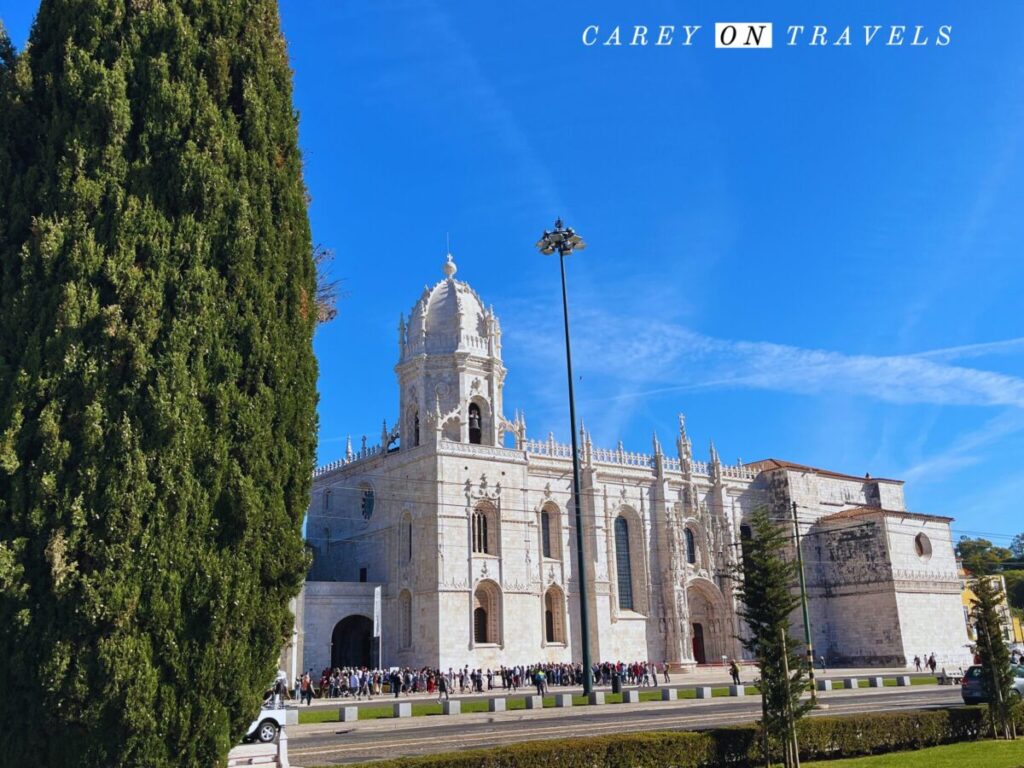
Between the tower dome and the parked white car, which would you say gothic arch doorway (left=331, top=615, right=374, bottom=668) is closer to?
the tower dome

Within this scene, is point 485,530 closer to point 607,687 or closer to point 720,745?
point 607,687

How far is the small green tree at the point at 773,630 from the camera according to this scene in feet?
44.5

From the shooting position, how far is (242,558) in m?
9.12

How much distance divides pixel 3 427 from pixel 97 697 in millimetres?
Answer: 2818

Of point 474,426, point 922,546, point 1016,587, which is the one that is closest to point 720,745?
point 474,426

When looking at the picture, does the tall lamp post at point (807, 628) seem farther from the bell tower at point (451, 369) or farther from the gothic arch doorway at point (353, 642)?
the gothic arch doorway at point (353, 642)

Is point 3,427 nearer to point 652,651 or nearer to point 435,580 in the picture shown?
point 435,580

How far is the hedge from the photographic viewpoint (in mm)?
12391

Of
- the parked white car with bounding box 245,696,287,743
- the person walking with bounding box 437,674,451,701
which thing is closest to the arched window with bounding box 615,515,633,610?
the person walking with bounding box 437,674,451,701

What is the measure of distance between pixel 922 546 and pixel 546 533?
2714 cm

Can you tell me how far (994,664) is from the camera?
59.4 ft

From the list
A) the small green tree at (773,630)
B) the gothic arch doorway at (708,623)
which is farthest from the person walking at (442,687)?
the small green tree at (773,630)

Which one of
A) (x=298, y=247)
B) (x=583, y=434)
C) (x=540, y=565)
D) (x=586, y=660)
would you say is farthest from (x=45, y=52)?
(x=583, y=434)

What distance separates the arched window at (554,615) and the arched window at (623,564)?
462 centimetres
